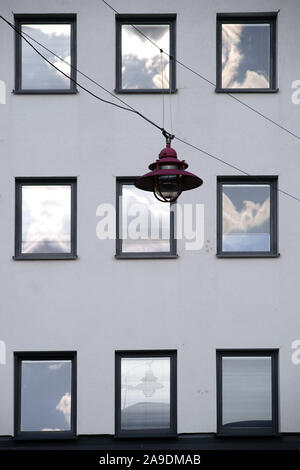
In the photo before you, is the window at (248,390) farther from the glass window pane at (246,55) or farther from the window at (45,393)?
the glass window pane at (246,55)

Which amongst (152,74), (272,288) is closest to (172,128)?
(152,74)

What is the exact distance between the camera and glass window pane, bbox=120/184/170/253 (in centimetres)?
963

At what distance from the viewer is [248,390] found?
955 cm

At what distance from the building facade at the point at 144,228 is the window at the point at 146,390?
2 cm

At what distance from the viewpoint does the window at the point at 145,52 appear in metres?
9.81

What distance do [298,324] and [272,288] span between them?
2.27 feet

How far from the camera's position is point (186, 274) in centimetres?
945

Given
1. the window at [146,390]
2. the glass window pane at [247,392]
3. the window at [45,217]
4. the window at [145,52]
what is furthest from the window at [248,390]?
the window at [145,52]

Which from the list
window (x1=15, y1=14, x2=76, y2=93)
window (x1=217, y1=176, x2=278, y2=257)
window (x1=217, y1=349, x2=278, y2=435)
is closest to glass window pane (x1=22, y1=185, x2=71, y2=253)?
window (x1=15, y1=14, x2=76, y2=93)

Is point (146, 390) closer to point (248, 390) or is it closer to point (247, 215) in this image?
point (248, 390)

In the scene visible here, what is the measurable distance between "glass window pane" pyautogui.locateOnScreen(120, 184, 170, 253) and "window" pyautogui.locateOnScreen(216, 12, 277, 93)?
2227 mm

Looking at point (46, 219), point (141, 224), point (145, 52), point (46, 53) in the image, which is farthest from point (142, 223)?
point (46, 53)

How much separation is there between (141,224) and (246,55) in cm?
329
